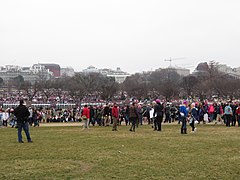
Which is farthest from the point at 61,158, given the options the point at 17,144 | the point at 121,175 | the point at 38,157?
the point at 17,144

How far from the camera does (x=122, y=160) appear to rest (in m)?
12.5

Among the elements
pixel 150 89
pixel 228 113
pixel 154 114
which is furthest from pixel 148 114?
pixel 150 89

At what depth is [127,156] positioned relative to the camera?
13266 millimetres

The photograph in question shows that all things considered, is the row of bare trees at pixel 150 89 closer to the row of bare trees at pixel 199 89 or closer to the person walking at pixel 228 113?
the row of bare trees at pixel 199 89

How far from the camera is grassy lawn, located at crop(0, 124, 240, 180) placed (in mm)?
10391

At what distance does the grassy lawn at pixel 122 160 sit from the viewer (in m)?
10.4

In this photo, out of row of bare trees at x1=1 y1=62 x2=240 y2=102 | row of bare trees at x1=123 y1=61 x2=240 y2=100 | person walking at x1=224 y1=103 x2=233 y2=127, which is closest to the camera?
person walking at x1=224 y1=103 x2=233 y2=127

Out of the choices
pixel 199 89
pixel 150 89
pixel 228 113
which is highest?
pixel 150 89

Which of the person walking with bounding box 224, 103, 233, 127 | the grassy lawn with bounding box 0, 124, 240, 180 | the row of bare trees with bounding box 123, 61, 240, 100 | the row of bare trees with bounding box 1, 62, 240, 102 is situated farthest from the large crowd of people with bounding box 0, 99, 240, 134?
the row of bare trees with bounding box 1, 62, 240, 102

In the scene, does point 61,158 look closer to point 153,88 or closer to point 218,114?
point 218,114

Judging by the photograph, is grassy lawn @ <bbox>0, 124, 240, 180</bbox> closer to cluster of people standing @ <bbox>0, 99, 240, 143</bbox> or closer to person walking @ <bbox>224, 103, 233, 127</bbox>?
cluster of people standing @ <bbox>0, 99, 240, 143</bbox>

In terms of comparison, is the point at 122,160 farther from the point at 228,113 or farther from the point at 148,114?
the point at 148,114

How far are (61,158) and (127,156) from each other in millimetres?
2121

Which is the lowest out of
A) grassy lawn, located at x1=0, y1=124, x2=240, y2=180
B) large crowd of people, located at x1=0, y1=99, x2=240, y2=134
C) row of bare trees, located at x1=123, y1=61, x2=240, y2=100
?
grassy lawn, located at x1=0, y1=124, x2=240, y2=180
